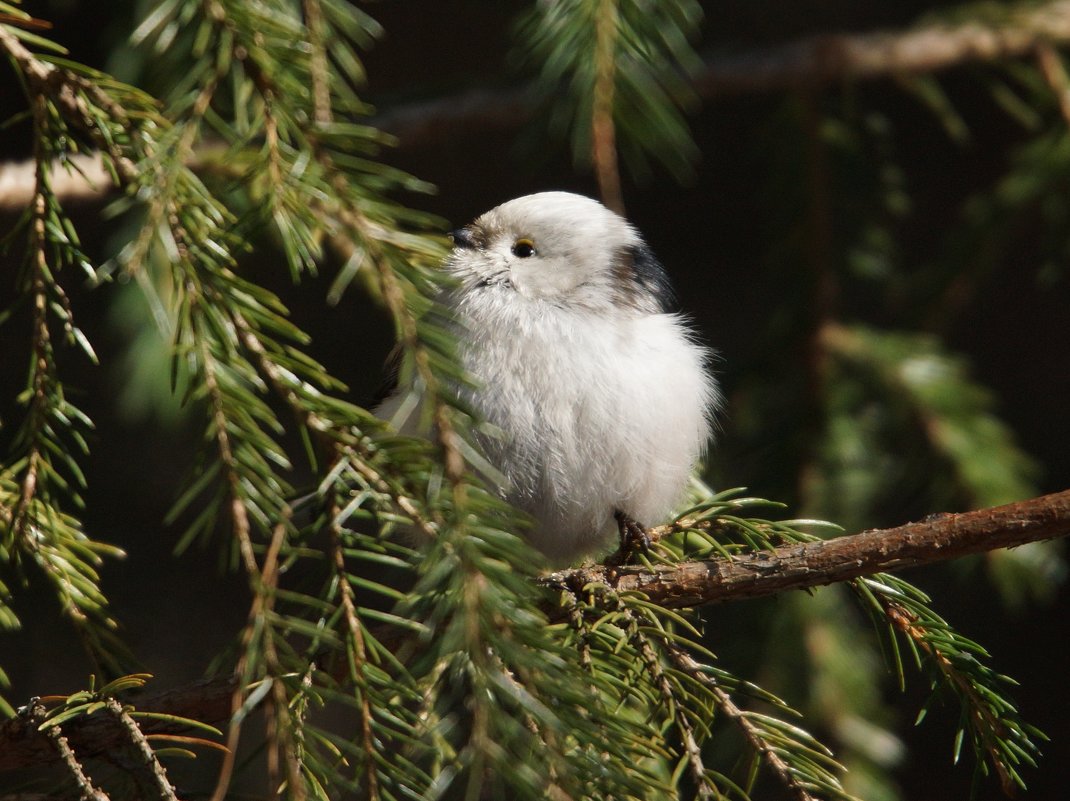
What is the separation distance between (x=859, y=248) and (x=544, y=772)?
1.35 m

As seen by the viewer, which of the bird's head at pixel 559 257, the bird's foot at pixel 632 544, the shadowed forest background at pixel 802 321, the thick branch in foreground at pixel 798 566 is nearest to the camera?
the thick branch in foreground at pixel 798 566

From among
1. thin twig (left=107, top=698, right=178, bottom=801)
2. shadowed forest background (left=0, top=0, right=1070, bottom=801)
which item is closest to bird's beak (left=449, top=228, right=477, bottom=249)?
shadowed forest background (left=0, top=0, right=1070, bottom=801)

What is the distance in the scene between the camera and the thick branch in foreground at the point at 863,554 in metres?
0.80

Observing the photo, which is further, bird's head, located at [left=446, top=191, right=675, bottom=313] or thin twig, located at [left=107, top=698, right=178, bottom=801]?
bird's head, located at [left=446, top=191, right=675, bottom=313]

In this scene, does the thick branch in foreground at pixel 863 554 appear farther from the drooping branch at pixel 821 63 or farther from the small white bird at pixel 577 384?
the drooping branch at pixel 821 63

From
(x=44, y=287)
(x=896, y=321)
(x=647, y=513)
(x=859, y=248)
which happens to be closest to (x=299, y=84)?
(x=44, y=287)

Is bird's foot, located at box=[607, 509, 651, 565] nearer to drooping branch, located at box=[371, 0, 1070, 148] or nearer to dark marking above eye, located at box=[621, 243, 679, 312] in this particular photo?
dark marking above eye, located at box=[621, 243, 679, 312]

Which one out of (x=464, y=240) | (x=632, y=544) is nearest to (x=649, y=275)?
(x=464, y=240)

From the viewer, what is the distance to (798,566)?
0.85m

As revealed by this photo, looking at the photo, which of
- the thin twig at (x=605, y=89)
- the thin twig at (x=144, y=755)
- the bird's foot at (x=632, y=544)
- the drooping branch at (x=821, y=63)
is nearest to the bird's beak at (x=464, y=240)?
the drooping branch at (x=821, y=63)

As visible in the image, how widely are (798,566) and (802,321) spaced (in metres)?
0.89

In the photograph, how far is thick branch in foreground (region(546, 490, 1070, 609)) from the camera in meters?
0.80

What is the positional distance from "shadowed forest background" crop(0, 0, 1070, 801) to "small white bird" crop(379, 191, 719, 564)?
0.59ft

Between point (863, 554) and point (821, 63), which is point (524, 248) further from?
point (863, 554)
